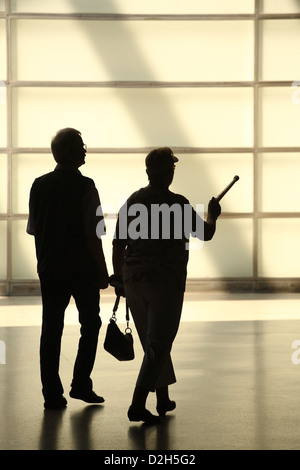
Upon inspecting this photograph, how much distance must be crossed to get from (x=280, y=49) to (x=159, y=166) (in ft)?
28.5

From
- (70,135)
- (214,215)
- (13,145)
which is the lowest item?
(214,215)

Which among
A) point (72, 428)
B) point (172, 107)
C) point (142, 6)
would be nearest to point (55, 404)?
point (72, 428)

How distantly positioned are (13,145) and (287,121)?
3961mm

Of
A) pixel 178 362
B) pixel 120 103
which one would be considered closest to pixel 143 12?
pixel 120 103

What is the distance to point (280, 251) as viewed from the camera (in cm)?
1368

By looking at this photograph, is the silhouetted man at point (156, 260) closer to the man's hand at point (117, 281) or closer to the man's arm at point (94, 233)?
the man's hand at point (117, 281)

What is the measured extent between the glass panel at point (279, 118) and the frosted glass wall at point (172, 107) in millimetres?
14

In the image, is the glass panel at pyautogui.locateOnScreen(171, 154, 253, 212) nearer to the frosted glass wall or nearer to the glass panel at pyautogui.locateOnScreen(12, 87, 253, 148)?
the frosted glass wall

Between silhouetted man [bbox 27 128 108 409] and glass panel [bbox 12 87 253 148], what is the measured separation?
25.6ft

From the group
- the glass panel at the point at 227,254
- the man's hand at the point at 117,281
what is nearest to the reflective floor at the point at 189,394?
the man's hand at the point at 117,281

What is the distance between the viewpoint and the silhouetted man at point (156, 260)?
524 centimetres

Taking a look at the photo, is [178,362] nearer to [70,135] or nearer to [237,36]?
[70,135]

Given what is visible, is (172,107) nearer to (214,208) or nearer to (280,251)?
(280,251)

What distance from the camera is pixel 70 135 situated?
18.9 ft
